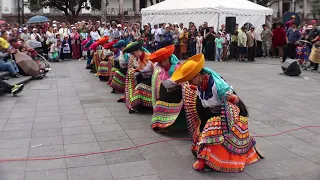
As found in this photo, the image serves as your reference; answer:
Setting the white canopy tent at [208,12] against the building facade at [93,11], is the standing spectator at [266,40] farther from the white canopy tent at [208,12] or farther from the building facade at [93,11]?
the building facade at [93,11]

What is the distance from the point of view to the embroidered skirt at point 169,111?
6004 millimetres

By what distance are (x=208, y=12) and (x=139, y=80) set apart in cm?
1191

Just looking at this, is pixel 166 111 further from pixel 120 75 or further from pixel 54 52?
pixel 54 52

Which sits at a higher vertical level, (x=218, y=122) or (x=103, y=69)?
(x=103, y=69)

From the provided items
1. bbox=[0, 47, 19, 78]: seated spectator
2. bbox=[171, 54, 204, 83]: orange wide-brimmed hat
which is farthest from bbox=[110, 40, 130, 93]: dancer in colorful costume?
bbox=[171, 54, 204, 83]: orange wide-brimmed hat

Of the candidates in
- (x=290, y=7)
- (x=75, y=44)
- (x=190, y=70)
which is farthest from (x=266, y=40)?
(x=290, y=7)

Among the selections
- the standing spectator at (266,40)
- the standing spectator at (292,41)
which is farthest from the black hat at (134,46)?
the standing spectator at (266,40)

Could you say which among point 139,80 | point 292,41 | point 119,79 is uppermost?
point 292,41

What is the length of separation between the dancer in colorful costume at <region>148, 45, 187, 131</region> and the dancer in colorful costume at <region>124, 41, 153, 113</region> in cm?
101

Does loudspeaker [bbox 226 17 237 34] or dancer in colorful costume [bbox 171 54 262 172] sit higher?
loudspeaker [bbox 226 17 237 34]

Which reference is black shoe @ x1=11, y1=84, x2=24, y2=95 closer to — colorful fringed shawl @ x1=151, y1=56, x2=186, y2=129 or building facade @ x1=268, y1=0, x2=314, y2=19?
colorful fringed shawl @ x1=151, y1=56, x2=186, y2=129

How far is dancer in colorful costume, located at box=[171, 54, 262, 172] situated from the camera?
4375mm

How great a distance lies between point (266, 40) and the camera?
1916cm

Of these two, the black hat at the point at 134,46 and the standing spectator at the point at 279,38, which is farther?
the standing spectator at the point at 279,38
